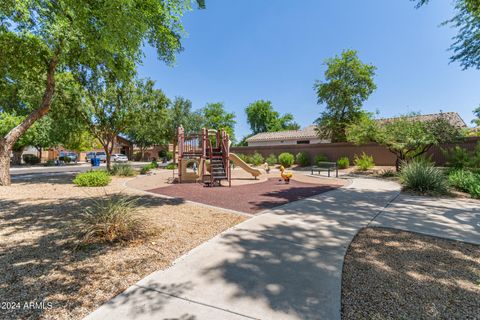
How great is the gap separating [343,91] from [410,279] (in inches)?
836

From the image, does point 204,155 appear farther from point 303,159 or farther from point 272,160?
point 272,160

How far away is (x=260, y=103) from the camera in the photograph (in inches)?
2154

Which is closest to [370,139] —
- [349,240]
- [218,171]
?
[218,171]

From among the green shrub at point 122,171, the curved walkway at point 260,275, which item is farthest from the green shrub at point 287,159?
the curved walkway at point 260,275

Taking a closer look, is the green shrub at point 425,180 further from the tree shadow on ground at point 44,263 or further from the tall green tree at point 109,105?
the tall green tree at point 109,105

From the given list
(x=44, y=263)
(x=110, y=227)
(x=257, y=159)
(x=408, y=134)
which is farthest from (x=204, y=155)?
(x=257, y=159)

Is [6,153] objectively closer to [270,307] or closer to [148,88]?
[148,88]

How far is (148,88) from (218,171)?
8.75m

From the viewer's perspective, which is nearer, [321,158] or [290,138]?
[321,158]

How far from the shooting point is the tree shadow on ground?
233cm

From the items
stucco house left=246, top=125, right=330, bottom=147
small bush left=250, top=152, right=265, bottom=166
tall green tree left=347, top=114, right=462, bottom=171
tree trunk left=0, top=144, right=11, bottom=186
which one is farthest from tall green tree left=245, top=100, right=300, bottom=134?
tree trunk left=0, top=144, right=11, bottom=186

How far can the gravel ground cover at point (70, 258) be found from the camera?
2.27m

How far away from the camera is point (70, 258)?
10.3 ft

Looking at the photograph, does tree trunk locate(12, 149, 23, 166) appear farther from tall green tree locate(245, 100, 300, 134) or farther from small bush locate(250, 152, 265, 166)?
tall green tree locate(245, 100, 300, 134)
